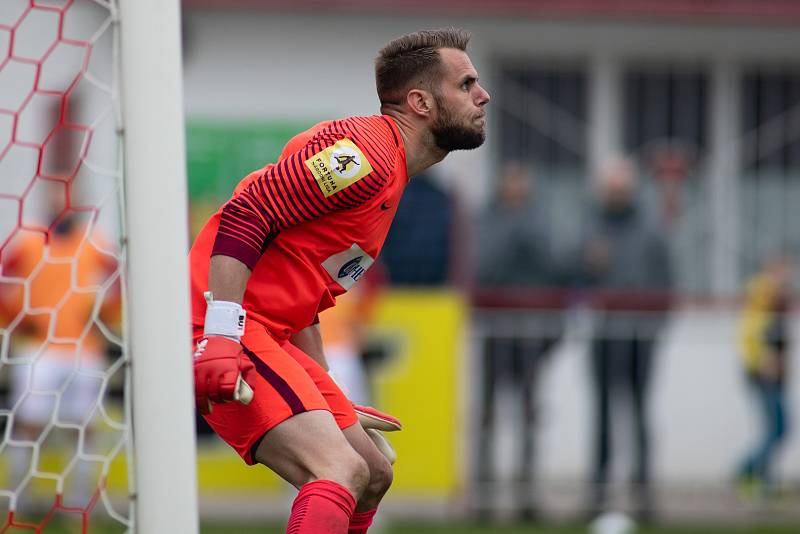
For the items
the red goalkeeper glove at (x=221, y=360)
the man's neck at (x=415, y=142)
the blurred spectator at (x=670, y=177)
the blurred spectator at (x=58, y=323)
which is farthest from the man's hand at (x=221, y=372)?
the blurred spectator at (x=670, y=177)

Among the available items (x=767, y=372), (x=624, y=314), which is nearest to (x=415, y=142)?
(x=624, y=314)

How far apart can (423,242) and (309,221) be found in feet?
21.0

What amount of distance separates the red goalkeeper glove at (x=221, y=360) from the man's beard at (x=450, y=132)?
0.88m

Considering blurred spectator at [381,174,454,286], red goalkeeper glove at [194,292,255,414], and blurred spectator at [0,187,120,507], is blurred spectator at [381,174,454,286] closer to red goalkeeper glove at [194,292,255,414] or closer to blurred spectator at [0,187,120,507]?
blurred spectator at [0,187,120,507]

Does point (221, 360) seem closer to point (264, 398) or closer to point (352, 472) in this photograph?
point (264, 398)

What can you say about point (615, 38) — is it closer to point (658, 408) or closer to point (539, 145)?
point (539, 145)

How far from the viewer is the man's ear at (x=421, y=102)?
451 cm

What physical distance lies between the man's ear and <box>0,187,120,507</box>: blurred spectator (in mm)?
5311

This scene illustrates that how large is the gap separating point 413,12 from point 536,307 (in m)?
3.23

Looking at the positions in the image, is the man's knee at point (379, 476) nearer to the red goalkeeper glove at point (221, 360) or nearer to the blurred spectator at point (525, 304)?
the red goalkeeper glove at point (221, 360)

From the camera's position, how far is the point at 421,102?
4520 millimetres

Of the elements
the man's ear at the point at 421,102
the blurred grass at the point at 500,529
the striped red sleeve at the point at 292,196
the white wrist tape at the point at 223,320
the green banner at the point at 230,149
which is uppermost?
the green banner at the point at 230,149

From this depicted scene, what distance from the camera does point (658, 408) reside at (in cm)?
1053

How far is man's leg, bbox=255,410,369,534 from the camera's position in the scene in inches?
160
